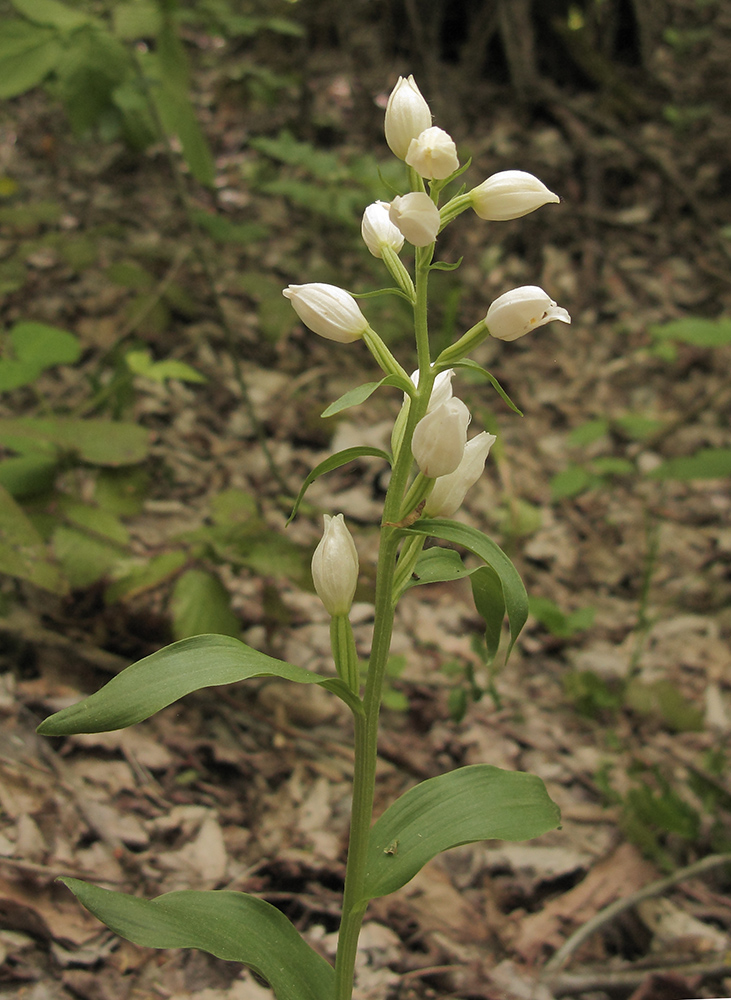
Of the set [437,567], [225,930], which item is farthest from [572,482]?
[225,930]

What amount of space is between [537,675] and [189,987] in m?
1.65

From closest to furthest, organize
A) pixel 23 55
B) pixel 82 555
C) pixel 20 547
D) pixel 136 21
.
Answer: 1. pixel 20 547
2. pixel 82 555
3. pixel 23 55
4. pixel 136 21

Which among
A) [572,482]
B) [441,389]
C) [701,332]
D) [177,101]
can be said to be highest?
[177,101]

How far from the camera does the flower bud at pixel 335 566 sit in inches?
47.8

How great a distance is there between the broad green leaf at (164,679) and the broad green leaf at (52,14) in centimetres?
246

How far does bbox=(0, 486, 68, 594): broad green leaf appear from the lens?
5.62 feet

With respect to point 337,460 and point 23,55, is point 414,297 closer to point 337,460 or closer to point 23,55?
point 337,460

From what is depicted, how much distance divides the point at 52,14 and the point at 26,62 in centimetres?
20

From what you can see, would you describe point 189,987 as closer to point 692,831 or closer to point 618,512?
point 692,831

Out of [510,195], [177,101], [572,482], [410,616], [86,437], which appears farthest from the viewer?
[572,482]

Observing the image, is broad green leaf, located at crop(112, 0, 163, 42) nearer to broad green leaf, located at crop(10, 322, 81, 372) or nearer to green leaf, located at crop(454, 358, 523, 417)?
broad green leaf, located at crop(10, 322, 81, 372)

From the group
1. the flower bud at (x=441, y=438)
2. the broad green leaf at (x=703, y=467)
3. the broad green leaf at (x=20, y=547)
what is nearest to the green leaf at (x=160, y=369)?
the broad green leaf at (x=20, y=547)

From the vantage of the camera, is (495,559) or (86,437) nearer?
(495,559)

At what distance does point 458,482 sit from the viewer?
1231 millimetres
